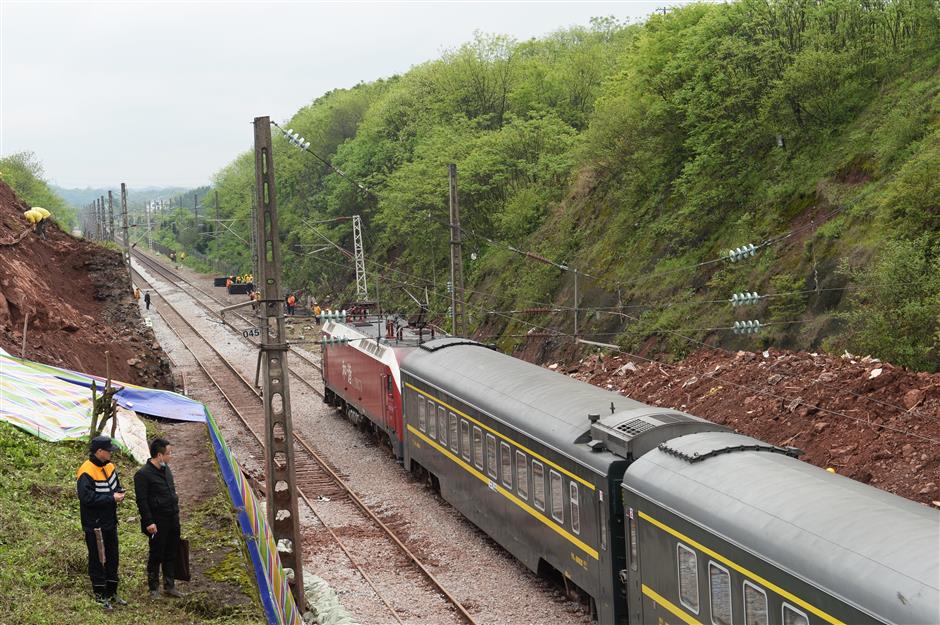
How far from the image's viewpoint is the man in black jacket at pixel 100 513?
421 inches

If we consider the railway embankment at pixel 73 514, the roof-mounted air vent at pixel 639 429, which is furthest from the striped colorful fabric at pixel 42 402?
the roof-mounted air vent at pixel 639 429

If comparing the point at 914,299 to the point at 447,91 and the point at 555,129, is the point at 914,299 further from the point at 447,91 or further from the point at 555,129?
the point at 447,91

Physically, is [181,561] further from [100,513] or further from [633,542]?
[633,542]

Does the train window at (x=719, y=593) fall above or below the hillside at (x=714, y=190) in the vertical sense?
below

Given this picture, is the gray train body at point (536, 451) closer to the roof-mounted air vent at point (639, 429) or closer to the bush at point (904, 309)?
the roof-mounted air vent at point (639, 429)

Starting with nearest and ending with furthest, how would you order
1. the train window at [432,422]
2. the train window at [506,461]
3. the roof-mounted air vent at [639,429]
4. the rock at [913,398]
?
the roof-mounted air vent at [639,429] < the train window at [506,461] < the rock at [913,398] < the train window at [432,422]

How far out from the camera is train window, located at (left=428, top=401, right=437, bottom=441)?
2120 centimetres

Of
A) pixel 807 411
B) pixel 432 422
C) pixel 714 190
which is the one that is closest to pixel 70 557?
pixel 432 422

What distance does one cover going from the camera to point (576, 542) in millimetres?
13906

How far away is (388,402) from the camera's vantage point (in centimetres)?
2536

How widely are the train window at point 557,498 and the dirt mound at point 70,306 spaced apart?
15718mm

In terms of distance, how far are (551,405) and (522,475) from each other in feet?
4.16

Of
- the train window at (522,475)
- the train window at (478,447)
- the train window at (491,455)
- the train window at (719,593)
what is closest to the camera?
the train window at (719,593)

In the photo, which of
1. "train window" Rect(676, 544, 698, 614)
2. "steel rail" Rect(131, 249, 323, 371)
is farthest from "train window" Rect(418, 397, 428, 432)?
"train window" Rect(676, 544, 698, 614)
